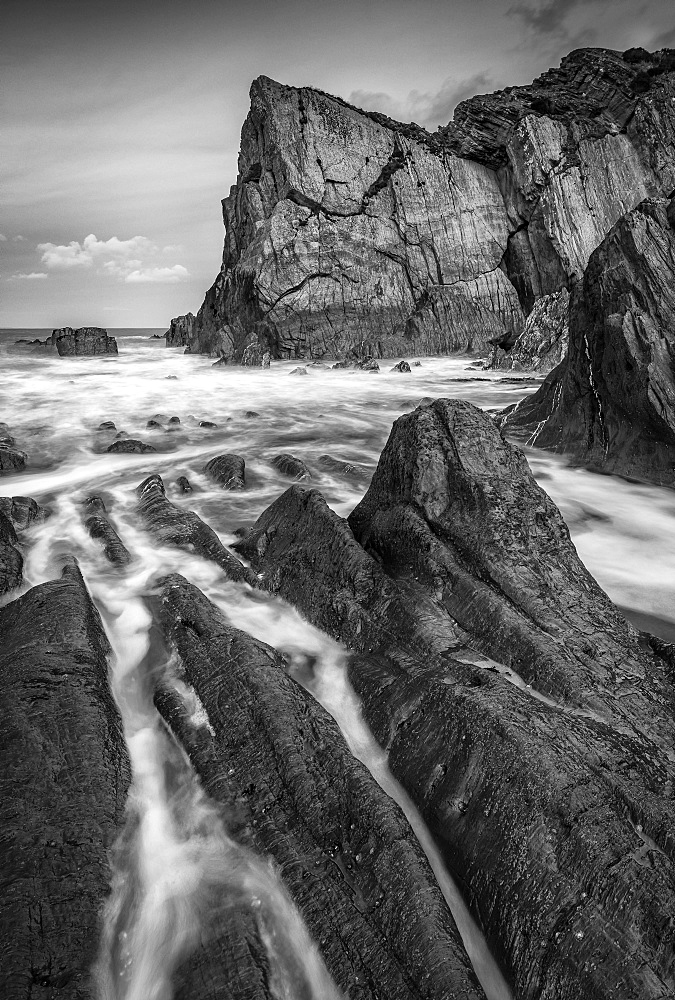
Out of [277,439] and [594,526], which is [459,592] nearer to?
[594,526]

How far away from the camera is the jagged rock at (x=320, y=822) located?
6.57 ft

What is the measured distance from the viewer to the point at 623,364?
809 cm

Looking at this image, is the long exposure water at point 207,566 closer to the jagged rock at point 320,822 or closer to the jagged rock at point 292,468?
the jagged rock at point 320,822

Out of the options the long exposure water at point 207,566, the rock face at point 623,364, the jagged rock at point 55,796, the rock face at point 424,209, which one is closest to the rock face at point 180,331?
the rock face at point 424,209

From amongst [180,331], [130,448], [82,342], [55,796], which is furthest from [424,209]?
[55,796]

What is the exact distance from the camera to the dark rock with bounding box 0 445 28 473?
9.60 meters

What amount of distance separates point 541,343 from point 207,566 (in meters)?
21.6

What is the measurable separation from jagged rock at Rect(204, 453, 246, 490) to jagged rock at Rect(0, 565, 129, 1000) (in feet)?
15.7

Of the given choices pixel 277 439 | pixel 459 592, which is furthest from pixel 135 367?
pixel 459 592

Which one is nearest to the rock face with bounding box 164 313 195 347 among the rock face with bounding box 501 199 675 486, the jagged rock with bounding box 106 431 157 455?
the jagged rock with bounding box 106 431 157 455

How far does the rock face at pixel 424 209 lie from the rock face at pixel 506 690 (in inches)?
969

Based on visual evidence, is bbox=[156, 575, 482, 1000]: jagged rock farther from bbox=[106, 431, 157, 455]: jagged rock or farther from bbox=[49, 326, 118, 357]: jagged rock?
bbox=[49, 326, 118, 357]: jagged rock

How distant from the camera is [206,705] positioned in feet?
10.3

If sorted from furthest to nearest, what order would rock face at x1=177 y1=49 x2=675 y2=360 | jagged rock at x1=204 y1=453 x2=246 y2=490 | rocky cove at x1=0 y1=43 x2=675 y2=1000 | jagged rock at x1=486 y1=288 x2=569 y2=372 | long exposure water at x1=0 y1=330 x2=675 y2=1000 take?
rock face at x1=177 y1=49 x2=675 y2=360 → jagged rock at x1=486 y1=288 x2=569 y2=372 → jagged rock at x1=204 y1=453 x2=246 y2=490 → long exposure water at x1=0 y1=330 x2=675 y2=1000 → rocky cove at x1=0 y1=43 x2=675 y2=1000
